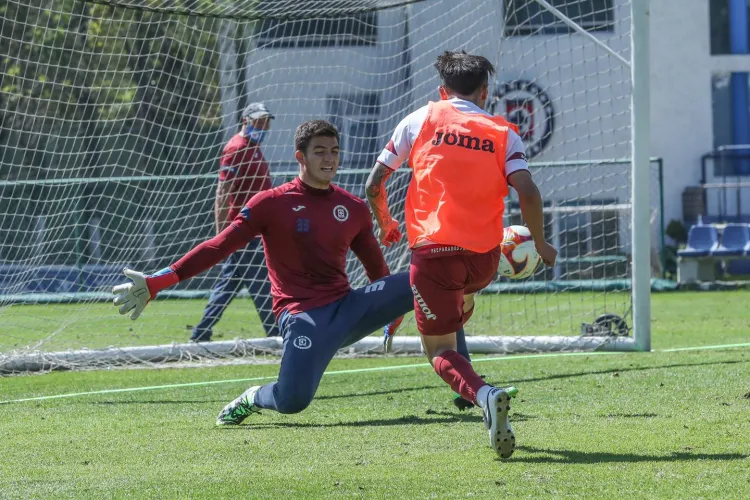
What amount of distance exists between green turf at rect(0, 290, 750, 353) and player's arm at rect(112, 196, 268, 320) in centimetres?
430

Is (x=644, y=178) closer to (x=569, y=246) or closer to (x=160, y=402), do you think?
(x=160, y=402)

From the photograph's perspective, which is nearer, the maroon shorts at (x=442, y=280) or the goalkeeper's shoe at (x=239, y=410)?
the maroon shorts at (x=442, y=280)

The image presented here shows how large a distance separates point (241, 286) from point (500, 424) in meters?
5.52

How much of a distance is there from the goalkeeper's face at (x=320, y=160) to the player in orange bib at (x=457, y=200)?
2.38ft

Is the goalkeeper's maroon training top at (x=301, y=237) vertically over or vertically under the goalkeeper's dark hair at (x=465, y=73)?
under

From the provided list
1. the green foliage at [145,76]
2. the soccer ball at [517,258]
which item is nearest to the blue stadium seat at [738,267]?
the green foliage at [145,76]

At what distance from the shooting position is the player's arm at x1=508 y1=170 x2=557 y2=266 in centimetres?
481

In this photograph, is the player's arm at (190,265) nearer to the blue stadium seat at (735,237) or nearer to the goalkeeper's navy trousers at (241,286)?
the goalkeeper's navy trousers at (241,286)

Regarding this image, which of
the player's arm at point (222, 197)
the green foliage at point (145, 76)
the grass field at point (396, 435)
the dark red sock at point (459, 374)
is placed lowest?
the grass field at point (396, 435)

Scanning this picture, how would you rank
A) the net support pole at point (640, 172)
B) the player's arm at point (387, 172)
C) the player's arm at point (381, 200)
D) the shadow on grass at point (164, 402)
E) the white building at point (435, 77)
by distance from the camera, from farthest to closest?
the white building at point (435, 77)
the net support pole at point (640, 172)
the shadow on grass at point (164, 402)
the player's arm at point (381, 200)
the player's arm at point (387, 172)

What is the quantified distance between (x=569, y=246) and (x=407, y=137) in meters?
9.48

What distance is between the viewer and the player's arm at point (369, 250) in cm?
605

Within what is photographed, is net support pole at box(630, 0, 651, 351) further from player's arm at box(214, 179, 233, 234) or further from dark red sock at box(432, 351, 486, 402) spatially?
dark red sock at box(432, 351, 486, 402)

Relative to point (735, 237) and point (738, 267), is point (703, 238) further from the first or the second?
point (738, 267)
